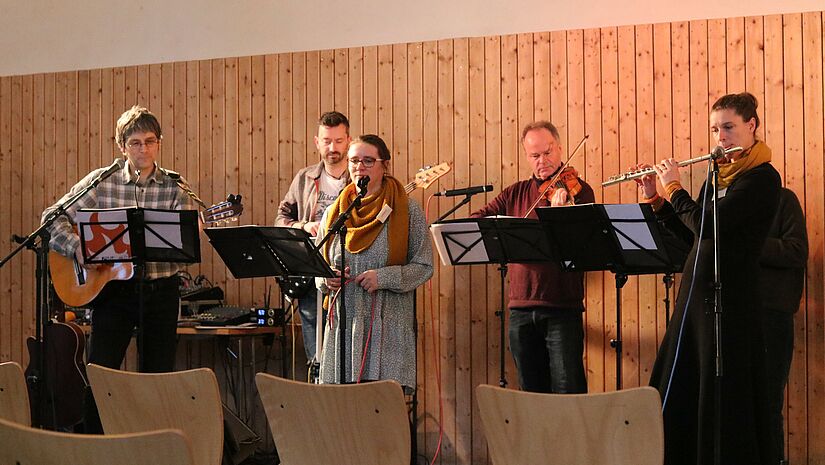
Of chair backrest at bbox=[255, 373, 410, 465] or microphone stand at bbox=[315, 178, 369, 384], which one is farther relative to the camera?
microphone stand at bbox=[315, 178, 369, 384]

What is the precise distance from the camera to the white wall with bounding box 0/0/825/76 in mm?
5930

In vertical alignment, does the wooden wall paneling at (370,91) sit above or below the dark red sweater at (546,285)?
above

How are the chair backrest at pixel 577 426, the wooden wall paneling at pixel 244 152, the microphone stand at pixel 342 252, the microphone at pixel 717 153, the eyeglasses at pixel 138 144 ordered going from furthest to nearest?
the wooden wall paneling at pixel 244 152
the eyeglasses at pixel 138 144
the microphone stand at pixel 342 252
the microphone at pixel 717 153
the chair backrest at pixel 577 426

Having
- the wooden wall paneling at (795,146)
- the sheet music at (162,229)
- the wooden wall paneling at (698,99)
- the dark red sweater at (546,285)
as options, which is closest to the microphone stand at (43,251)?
the sheet music at (162,229)

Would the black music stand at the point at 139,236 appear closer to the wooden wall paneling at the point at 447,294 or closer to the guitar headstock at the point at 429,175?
the guitar headstock at the point at 429,175

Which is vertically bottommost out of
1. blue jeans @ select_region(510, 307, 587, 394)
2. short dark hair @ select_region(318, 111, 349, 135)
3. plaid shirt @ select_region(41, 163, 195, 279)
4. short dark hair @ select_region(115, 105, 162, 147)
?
blue jeans @ select_region(510, 307, 587, 394)

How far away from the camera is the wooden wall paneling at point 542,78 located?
603 cm

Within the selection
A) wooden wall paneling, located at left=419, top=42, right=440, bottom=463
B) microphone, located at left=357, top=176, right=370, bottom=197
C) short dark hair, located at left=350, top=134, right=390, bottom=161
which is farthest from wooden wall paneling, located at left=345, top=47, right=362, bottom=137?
microphone, located at left=357, top=176, right=370, bottom=197

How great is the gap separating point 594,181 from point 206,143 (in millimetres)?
2735

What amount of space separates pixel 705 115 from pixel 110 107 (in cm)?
418

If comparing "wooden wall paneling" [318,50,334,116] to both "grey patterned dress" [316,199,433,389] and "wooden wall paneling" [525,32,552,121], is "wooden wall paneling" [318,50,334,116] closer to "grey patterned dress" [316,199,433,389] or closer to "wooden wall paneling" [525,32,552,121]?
"wooden wall paneling" [525,32,552,121]

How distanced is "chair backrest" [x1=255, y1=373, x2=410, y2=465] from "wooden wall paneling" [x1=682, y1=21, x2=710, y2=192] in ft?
11.8

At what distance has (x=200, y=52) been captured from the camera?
22.6 ft

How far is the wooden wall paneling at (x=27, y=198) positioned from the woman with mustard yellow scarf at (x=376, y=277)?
11.4 ft
